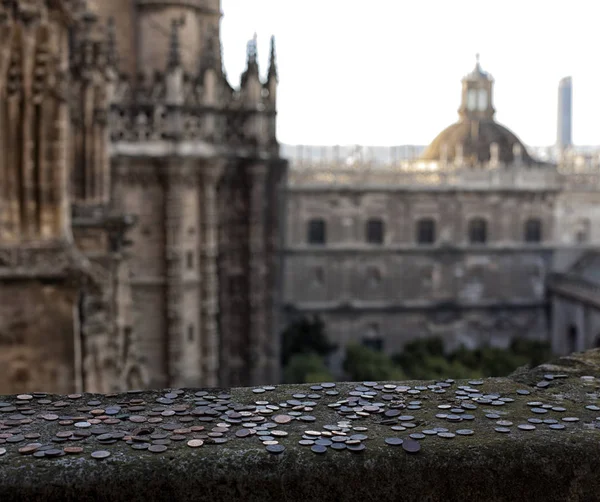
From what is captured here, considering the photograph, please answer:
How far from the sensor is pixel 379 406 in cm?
389

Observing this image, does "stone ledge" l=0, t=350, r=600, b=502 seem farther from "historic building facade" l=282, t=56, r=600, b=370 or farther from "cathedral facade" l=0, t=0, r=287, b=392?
"historic building facade" l=282, t=56, r=600, b=370

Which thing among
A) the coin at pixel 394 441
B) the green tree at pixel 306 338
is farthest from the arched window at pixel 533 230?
the coin at pixel 394 441

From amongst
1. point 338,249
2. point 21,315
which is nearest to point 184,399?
point 21,315

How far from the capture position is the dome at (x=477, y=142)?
4974 cm

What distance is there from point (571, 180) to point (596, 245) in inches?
136

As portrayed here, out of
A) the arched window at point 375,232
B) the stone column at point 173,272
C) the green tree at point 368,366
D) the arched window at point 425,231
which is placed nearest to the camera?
the stone column at point 173,272

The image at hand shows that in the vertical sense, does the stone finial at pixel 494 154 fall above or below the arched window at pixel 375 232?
above

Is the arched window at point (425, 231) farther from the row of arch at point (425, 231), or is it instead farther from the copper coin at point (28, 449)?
the copper coin at point (28, 449)

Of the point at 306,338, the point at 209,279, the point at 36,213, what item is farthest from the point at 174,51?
the point at 306,338

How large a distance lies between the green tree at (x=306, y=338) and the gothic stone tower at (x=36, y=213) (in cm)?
3371

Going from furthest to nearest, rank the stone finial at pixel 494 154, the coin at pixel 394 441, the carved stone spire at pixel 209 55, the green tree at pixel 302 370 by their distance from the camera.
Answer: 1. the stone finial at pixel 494 154
2. the green tree at pixel 302 370
3. the carved stone spire at pixel 209 55
4. the coin at pixel 394 441

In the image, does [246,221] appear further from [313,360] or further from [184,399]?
[184,399]

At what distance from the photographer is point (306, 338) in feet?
143

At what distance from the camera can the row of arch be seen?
45906mm
